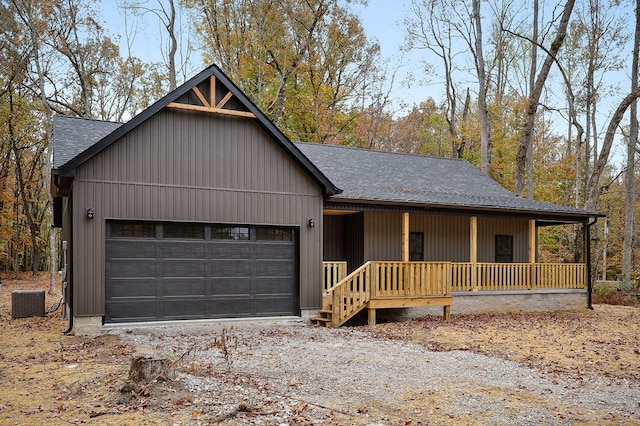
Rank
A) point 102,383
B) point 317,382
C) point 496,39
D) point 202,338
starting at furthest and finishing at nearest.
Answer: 1. point 496,39
2. point 202,338
3. point 317,382
4. point 102,383

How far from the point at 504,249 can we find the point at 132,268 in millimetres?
12410

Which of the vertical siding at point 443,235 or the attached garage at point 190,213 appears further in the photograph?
the vertical siding at point 443,235

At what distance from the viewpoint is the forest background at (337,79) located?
962 inches

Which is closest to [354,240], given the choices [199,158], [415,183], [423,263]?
[415,183]

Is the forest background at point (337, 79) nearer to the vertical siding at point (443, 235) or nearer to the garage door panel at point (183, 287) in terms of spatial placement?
the vertical siding at point (443, 235)

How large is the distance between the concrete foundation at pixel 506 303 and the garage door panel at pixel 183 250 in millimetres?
5132

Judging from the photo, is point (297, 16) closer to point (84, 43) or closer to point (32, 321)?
point (84, 43)

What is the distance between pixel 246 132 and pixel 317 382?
7.21 meters

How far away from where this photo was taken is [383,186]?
52.3ft

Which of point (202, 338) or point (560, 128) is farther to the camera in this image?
point (560, 128)

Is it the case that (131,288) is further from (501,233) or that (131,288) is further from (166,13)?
(166,13)

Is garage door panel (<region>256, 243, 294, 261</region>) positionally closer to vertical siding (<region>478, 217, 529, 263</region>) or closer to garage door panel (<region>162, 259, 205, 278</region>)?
garage door panel (<region>162, 259, 205, 278</region>)

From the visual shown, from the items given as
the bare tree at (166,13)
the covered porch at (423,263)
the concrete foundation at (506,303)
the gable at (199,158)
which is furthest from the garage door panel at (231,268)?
the bare tree at (166,13)

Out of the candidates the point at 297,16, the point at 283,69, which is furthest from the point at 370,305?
the point at 297,16
